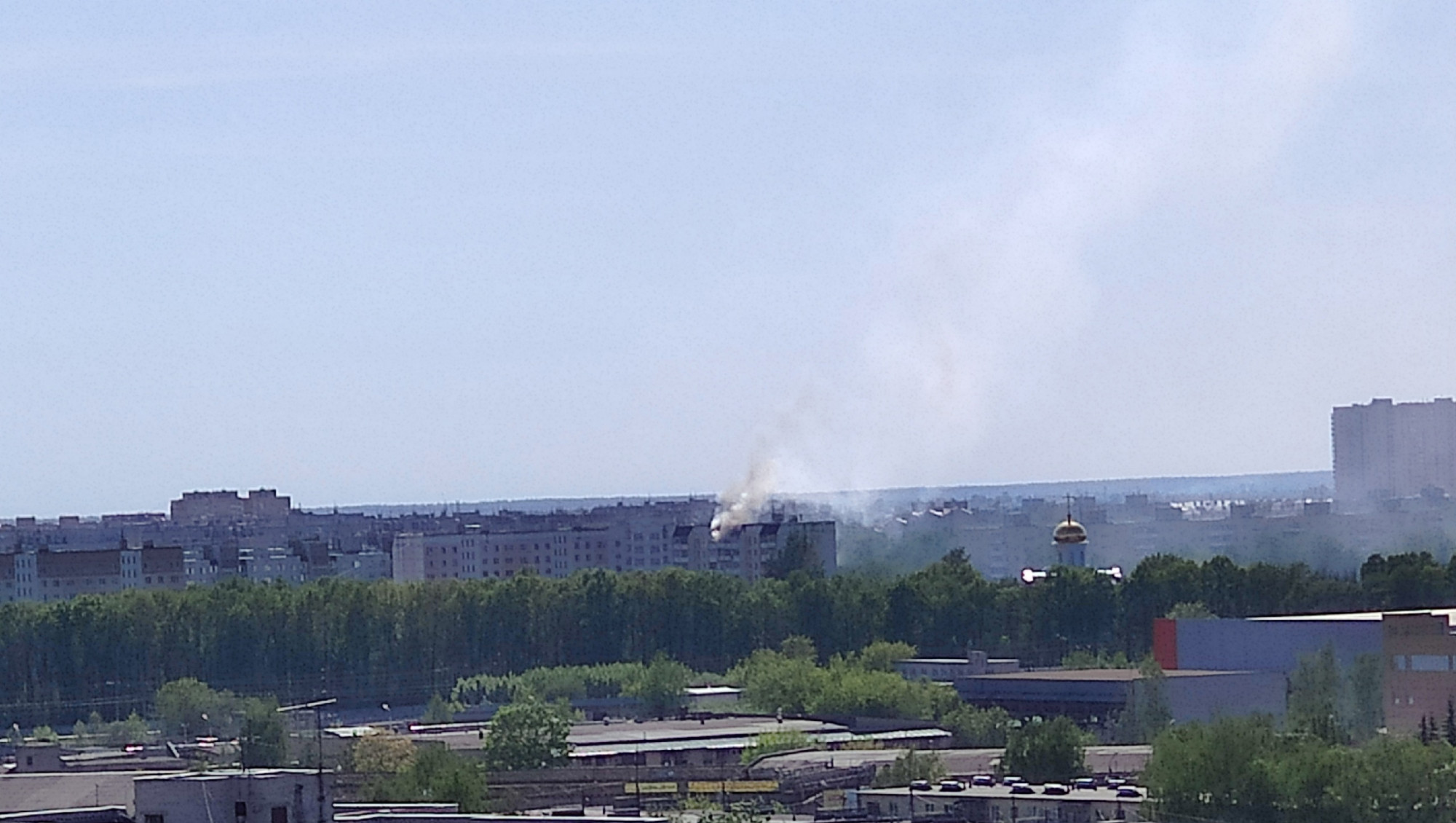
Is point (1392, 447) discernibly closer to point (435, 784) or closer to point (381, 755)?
point (381, 755)

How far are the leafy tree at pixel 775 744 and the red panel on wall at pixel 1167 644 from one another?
6.24 meters

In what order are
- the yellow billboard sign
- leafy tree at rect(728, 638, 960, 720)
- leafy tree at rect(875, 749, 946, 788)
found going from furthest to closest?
leafy tree at rect(728, 638, 960, 720) → the yellow billboard sign → leafy tree at rect(875, 749, 946, 788)

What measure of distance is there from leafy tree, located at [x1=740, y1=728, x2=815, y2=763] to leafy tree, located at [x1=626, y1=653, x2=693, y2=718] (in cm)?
1029

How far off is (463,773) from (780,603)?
100 feet

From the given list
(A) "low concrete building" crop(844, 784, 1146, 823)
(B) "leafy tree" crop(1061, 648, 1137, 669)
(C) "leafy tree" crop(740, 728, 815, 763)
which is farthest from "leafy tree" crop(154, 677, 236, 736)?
(A) "low concrete building" crop(844, 784, 1146, 823)

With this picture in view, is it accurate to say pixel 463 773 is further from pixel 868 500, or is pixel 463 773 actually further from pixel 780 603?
pixel 868 500

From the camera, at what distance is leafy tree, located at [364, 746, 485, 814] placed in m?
31.3

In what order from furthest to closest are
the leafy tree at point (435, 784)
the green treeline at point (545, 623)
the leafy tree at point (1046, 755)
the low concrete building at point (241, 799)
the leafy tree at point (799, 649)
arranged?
the green treeline at point (545, 623) < the leafy tree at point (799, 649) < the leafy tree at point (1046, 755) < the leafy tree at point (435, 784) < the low concrete building at point (241, 799)

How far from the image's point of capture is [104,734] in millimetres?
51125

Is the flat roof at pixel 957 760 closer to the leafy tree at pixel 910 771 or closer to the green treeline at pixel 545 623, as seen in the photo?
the leafy tree at pixel 910 771

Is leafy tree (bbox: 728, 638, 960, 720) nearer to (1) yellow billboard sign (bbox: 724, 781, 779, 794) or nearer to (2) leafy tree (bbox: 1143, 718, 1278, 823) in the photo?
(1) yellow billboard sign (bbox: 724, 781, 779, 794)

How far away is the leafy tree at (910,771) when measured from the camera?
34.1 meters

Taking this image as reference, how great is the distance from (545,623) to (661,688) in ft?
31.7

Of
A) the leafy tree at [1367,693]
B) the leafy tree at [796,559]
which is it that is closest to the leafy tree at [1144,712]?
the leafy tree at [1367,693]
